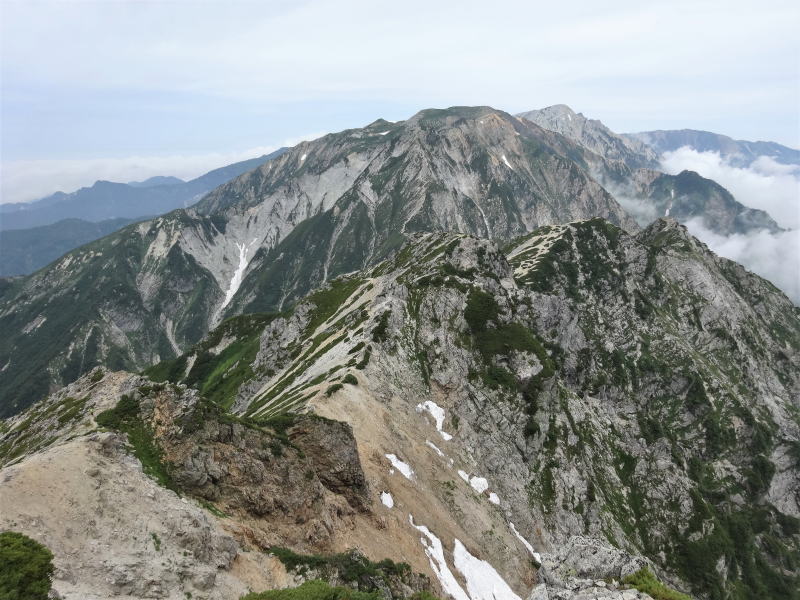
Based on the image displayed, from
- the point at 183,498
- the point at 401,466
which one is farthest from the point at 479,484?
the point at 183,498

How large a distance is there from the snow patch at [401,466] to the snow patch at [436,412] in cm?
1861

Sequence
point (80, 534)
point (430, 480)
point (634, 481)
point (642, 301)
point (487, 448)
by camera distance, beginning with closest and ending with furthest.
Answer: point (80, 534) → point (430, 480) → point (487, 448) → point (634, 481) → point (642, 301)

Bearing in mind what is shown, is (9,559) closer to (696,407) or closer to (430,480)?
(430,480)

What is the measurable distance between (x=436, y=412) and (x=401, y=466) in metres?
23.8

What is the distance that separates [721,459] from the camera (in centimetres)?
15112

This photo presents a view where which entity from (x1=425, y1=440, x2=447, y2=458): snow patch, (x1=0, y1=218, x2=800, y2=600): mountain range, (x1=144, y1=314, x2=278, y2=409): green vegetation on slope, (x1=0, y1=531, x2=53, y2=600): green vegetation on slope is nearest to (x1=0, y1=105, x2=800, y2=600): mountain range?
(x1=0, y1=218, x2=800, y2=600): mountain range

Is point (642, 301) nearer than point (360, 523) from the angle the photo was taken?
No

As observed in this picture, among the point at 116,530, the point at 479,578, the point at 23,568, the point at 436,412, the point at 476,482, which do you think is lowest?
the point at 476,482

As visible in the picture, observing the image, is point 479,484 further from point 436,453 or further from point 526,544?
point 526,544

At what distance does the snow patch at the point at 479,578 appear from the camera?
179ft

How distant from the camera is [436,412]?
286 ft

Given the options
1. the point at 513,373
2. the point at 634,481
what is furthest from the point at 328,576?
the point at 634,481

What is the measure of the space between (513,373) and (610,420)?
3812cm

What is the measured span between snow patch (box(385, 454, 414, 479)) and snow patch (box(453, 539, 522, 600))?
9620 millimetres
